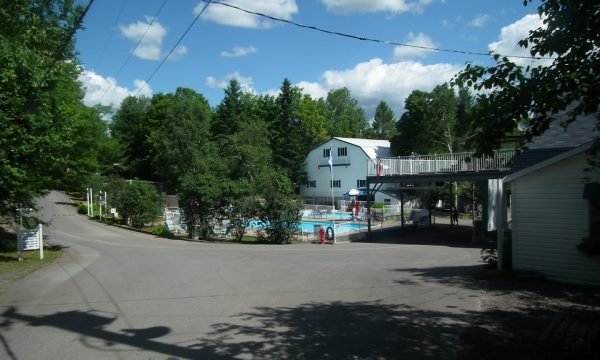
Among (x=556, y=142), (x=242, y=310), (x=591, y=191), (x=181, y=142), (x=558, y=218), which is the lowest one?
(x=242, y=310)

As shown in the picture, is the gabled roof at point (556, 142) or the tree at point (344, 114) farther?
the tree at point (344, 114)

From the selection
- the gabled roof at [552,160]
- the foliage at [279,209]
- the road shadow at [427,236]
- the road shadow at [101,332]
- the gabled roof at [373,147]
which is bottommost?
the road shadow at [427,236]

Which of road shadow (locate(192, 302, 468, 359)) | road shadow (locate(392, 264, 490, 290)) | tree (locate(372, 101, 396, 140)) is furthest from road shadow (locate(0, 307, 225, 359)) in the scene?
tree (locate(372, 101, 396, 140))

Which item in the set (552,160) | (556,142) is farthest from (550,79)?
(556,142)

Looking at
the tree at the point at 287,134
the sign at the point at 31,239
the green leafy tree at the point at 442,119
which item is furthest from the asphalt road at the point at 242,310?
the tree at the point at 287,134

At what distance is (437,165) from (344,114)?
76013 mm

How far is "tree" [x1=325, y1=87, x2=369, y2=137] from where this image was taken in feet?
325

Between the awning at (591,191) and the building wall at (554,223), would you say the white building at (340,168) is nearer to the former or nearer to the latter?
the building wall at (554,223)

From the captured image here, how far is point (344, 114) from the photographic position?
336ft

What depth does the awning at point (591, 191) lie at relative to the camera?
11.4 meters

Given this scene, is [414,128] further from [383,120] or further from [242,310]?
[242,310]

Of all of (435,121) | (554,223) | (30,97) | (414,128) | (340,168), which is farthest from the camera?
(414,128)

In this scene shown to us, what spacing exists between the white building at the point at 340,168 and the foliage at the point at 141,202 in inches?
918

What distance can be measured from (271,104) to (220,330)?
7648 cm
